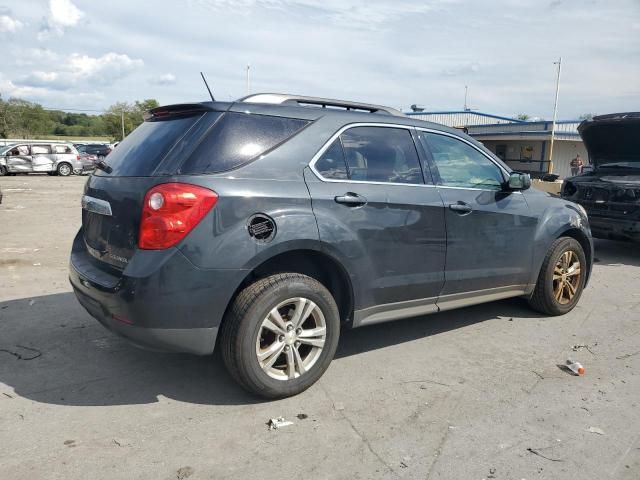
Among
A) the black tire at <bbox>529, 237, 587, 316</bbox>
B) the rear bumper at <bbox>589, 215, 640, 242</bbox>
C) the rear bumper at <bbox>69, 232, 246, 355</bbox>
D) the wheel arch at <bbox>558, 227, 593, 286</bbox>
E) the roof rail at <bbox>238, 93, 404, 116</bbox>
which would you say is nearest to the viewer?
the rear bumper at <bbox>69, 232, 246, 355</bbox>

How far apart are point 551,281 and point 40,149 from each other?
90.1ft

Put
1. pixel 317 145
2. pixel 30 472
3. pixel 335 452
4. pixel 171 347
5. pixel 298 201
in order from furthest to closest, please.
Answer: pixel 317 145 → pixel 298 201 → pixel 171 347 → pixel 335 452 → pixel 30 472

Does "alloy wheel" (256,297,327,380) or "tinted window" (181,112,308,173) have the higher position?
"tinted window" (181,112,308,173)

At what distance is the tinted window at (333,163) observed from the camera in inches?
138

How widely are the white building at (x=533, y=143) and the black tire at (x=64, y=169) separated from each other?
23416 mm

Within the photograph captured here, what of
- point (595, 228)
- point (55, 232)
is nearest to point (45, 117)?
point (55, 232)

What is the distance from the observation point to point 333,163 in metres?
3.58

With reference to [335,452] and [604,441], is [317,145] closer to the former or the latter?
[335,452]

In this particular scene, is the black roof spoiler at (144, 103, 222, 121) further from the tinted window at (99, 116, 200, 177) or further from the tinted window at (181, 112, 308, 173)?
the tinted window at (181, 112, 308, 173)

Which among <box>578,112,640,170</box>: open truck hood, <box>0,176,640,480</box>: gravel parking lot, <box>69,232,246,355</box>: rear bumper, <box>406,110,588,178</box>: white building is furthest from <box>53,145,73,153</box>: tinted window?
<box>69,232,246,355</box>: rear bumper

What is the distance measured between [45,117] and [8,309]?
97.3 m

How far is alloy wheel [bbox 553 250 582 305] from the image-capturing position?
5175 millimetres

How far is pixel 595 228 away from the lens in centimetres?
811

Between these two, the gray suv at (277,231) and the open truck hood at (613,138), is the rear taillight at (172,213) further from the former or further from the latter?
the open truck hood at (613,138)
